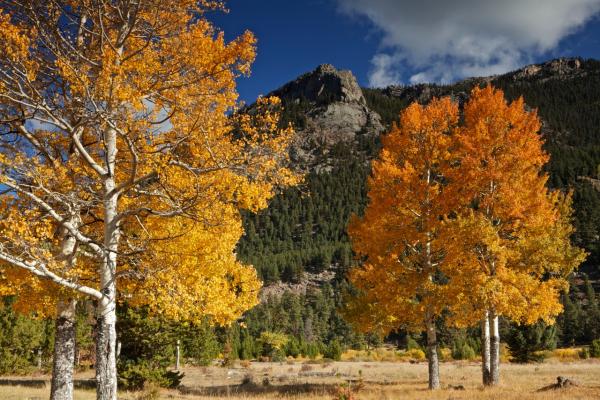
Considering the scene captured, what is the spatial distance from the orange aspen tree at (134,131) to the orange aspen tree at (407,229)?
27.2 feet

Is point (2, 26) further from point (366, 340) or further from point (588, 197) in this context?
point (588, 197)

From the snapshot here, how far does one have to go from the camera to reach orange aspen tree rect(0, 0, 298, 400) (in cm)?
750

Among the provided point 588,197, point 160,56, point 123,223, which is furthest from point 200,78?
point 588,197

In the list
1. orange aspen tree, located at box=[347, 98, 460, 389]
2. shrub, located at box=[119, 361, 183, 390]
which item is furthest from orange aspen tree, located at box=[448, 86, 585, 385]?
shrub, located at box=[119, 361, 183, 390]

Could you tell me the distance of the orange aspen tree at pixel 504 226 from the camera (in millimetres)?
13930

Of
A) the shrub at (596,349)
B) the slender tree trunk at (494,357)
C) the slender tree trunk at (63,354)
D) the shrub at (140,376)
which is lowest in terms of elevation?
the shrub at (596,349)

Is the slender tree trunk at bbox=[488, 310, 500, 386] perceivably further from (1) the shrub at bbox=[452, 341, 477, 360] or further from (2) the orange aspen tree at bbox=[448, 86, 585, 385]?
(1) the shrub at bbox=[452, 341, 477, 360]

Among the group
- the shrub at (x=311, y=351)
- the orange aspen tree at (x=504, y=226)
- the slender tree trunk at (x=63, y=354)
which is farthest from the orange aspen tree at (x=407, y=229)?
the shrub at (x=311, y=351)

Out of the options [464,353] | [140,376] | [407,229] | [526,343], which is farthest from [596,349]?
[140,376]

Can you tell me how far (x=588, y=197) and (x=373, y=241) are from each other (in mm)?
128507

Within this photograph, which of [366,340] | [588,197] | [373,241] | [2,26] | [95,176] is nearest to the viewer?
[2,26]

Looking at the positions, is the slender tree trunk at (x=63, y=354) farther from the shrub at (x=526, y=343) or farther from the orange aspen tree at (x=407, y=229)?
the shrub at (x=526, y=343)

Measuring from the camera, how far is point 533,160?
49.4 ft

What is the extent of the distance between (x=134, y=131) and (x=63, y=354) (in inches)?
217
